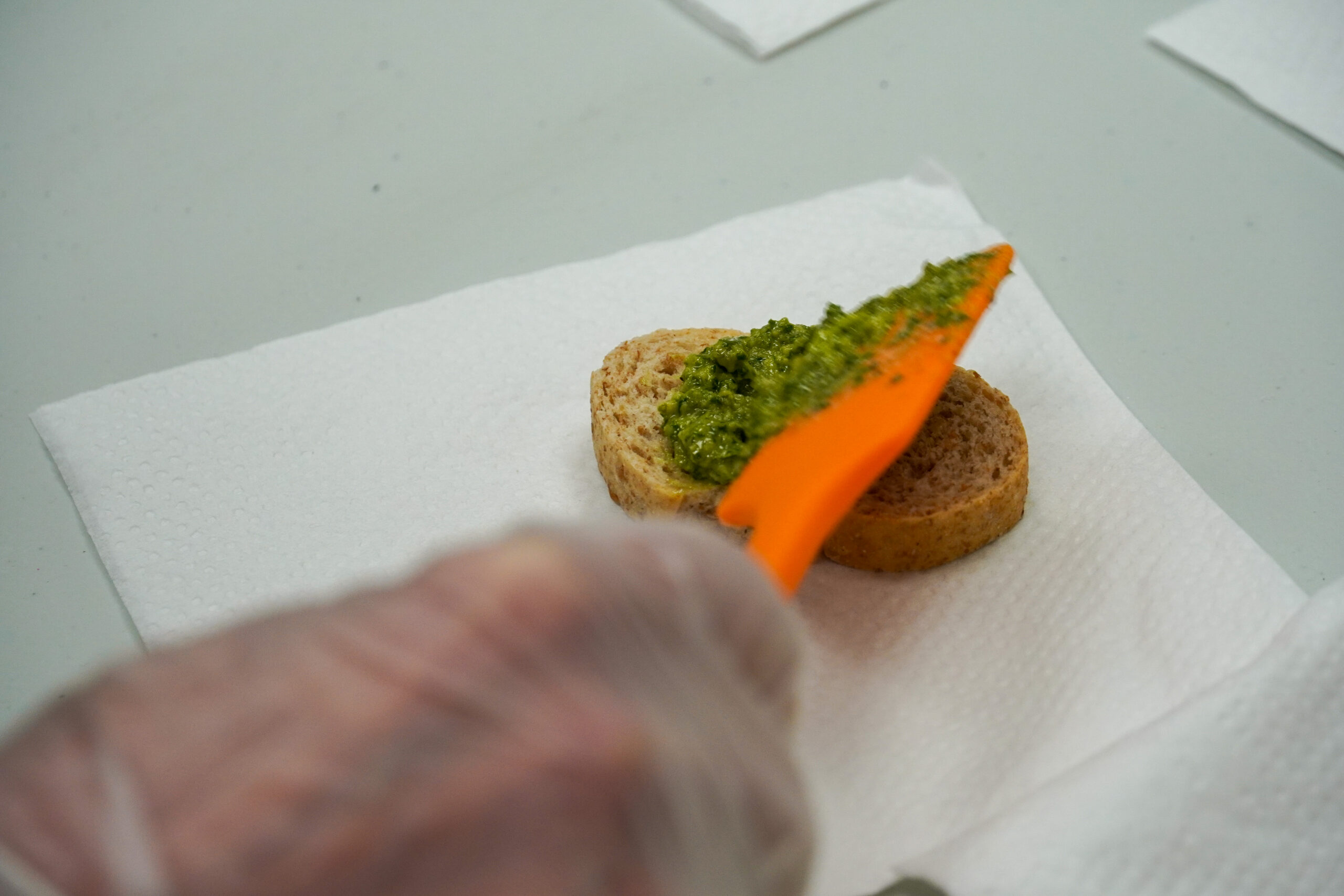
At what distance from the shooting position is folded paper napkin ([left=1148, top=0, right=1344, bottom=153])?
2.14m

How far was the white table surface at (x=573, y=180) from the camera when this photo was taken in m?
1.68

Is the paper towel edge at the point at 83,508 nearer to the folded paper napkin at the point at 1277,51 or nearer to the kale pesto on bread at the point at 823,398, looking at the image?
the kale pesto on bread at the point at 823,398

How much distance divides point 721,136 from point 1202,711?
1391 millimetres

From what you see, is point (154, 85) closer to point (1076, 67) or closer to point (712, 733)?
point (1076, 67)

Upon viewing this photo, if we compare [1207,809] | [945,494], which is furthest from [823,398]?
[1207,809]

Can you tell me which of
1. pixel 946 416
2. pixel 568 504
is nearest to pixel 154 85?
pixel 568 504

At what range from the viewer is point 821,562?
4.81ft

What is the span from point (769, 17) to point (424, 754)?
77.9 inches

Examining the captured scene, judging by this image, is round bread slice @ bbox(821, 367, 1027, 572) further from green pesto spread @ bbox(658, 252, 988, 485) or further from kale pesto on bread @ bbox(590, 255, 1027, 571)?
green pesto spread @ bbox(658, 252, 988, 485)

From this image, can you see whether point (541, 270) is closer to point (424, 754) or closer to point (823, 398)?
point (823, 398)

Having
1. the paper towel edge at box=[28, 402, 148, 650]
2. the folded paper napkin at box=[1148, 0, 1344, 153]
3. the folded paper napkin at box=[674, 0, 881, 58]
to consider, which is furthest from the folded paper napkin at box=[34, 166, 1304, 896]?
the folded paper napkin at box=[1148, 0, 1344, 153]

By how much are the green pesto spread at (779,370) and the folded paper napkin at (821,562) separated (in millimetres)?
202

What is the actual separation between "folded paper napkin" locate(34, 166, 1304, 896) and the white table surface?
5.2 inches

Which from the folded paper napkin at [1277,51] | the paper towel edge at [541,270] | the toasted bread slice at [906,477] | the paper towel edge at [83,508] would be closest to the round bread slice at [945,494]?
the toasted bread slice at [906,477]
